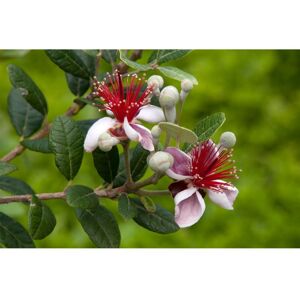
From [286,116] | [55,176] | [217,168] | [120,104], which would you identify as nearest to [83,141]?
[120,104]

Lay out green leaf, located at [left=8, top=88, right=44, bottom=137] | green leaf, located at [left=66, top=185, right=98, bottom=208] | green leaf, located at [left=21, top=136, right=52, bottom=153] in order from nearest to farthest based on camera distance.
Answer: green leaf, located at [left=66, top=185, right=98, bottom=208] < green leaf, located at [left=21, top=136, right=52, bottom=153] < green leaf, located at [left=8, top=88, right=44, bottom=137]

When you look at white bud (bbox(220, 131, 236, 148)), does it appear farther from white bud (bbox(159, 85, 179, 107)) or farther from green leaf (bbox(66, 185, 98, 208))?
green leaf (bbox(66, 185, 98, 208))

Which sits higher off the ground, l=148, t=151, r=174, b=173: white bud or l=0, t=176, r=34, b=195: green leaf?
l=148, t=151, r=174, b=173: white bud

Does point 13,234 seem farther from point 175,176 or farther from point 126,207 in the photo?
point 175,176

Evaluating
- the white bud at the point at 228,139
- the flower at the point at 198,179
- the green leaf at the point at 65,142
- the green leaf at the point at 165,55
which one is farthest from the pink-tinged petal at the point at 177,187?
the green leaf at the point at 165,55

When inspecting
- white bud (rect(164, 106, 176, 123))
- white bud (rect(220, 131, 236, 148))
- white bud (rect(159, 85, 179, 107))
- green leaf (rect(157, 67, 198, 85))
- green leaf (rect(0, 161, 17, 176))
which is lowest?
green leaf (rect(0, 161, 17, 176))

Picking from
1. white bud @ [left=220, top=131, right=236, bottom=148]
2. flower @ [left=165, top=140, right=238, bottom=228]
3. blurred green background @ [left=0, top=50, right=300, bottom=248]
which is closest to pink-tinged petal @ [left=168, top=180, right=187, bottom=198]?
flower @ [left=165, top=140, right=238, bottom=228]

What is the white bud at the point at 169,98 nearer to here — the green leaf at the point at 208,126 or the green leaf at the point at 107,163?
the green leaf at the point at 208,126

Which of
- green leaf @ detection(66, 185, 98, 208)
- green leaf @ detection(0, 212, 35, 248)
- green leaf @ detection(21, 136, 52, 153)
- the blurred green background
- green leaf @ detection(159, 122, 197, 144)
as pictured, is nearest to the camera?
green leaf @ detection(159, 122, 197, 144)
